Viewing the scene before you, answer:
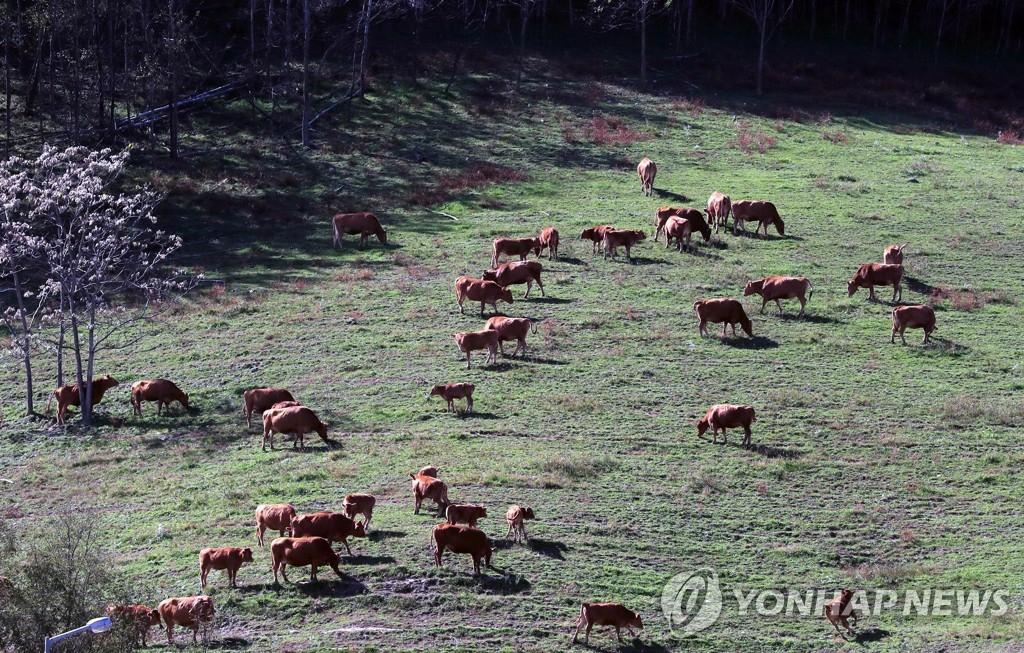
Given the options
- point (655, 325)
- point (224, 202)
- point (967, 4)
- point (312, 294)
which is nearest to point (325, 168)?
A: point (224, 202)

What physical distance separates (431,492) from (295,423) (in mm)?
6249

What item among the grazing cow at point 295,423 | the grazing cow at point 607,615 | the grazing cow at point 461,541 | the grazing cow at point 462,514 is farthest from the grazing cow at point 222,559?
the grazing cow at point 295,423

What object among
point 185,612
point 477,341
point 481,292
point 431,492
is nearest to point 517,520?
point 431,492

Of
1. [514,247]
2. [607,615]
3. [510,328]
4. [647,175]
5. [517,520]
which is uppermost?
[647,175]

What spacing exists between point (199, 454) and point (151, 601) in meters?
9.03

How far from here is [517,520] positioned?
23797mm

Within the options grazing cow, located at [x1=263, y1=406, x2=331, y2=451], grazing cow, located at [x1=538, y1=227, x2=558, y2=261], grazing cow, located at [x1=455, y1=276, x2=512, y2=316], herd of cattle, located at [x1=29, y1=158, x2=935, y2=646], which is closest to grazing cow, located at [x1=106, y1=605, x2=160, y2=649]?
herd of cattle, located at [x1=29, y1=158, x2=935, y2=646]

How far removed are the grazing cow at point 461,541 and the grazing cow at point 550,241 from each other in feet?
73.1

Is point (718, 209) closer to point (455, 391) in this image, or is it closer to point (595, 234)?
point (595, 234)

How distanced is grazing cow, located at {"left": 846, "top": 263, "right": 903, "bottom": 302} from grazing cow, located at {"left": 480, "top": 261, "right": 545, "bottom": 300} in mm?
10120

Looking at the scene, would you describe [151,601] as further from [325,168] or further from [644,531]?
[325,168]

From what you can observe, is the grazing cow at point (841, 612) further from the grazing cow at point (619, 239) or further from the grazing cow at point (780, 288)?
the grazing cow at point (619, 239)

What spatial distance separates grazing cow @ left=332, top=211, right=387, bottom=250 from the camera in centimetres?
4766

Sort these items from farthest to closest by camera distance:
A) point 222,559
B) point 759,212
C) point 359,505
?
point 759,212, point 359,505, point 222,559
